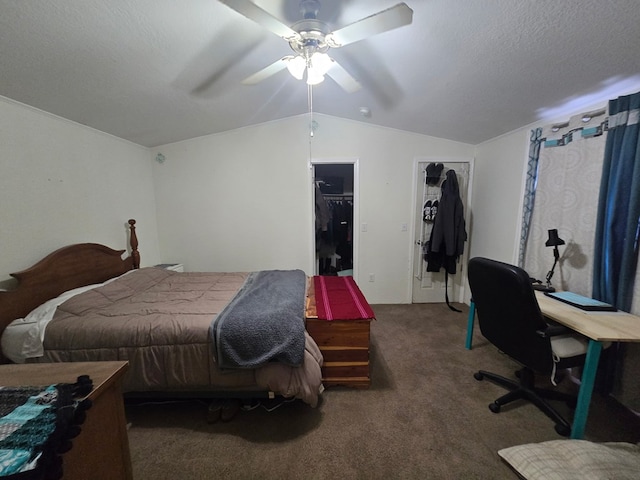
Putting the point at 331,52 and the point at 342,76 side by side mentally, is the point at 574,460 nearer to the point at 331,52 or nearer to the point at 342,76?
the point at 342,76

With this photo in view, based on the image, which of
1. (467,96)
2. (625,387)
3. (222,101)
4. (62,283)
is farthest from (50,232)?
(625,387)

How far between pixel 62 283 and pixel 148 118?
163 centimetres

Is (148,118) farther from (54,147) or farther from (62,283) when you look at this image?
(62,283)

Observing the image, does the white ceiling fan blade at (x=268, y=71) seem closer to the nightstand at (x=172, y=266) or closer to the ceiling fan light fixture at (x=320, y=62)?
the ceiling fan light fixture at (x=320, y=62)

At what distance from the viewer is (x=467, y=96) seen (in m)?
2.14

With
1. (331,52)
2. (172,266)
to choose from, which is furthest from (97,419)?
(172,266)

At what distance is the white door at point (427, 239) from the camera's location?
3350 millimetres

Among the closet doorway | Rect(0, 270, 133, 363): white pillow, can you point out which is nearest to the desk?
the closet doorway

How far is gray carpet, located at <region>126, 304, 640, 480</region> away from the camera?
1377mm

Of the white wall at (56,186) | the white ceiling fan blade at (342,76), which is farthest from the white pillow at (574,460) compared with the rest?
the white wall at (56,186)

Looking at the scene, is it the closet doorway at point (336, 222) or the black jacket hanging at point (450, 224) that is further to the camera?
the closet doorway at point (336, 222)

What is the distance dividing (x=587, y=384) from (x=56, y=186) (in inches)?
156

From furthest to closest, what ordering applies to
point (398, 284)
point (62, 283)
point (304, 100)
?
point (398, 284) → point (304, 100) → point (62, 283)

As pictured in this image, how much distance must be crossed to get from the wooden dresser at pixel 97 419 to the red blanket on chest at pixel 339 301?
1.22m
